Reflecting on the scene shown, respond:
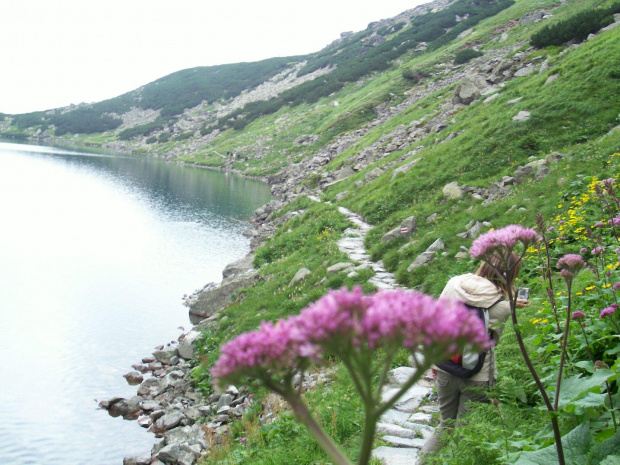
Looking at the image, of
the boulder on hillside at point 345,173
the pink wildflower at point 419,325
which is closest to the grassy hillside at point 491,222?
the pink wildflower at point 419,325

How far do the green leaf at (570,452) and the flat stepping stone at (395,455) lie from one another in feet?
10.7

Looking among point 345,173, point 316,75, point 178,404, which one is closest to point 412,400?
point 178,404

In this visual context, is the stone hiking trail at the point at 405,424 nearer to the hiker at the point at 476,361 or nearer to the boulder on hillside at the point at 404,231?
the hiker at the point at 476,361

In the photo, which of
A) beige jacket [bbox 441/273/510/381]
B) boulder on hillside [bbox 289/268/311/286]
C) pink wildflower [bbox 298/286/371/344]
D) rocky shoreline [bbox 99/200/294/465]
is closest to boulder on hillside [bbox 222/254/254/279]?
rocky shoreline [bbox 99/200/294/465]

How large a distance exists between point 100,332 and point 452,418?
19019 millimetres

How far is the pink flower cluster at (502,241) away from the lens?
308 centimetres

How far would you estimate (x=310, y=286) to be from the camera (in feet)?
56.9

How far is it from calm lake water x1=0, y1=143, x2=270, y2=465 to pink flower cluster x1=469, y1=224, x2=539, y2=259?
13.3m

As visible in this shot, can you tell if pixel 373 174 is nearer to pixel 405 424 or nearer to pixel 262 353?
pixel 405 424

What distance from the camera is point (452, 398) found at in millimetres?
5953

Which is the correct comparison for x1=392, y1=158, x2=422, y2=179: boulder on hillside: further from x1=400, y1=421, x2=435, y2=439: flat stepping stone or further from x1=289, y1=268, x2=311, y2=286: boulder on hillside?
x1=400, y1=421, x2=435, y2=439: flat stepping stone

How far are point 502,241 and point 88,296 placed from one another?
26.0m

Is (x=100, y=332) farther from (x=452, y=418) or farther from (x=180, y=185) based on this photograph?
(x=180, y=185)

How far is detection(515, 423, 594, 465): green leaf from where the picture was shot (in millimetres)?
3352
